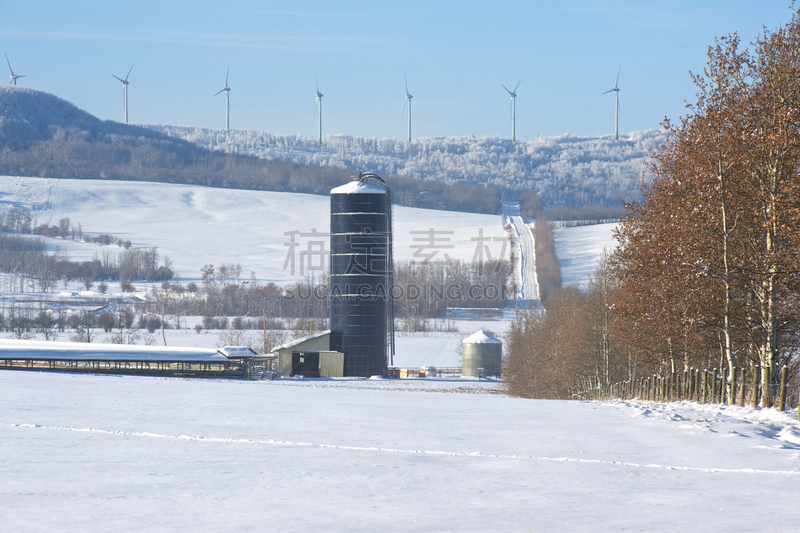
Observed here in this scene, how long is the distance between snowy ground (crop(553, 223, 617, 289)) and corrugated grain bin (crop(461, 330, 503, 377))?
52325mm

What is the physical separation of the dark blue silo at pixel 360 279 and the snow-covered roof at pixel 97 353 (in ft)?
28.5

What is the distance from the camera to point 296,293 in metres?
132

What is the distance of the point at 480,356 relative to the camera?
7412 centimetres

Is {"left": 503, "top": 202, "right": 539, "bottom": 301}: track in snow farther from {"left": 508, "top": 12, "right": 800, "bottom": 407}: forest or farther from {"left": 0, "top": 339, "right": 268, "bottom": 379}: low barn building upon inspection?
{"left": 508, "top": 12, "right": 800, "bottom": 407}: forest

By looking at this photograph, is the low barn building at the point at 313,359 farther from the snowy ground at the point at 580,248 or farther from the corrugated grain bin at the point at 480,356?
the snowy ground at the point at 580,248

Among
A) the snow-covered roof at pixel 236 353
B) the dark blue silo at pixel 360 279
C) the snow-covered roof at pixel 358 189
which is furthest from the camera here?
the snow-covered roof at pixel 358 189

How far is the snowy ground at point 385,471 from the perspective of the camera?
7.86m

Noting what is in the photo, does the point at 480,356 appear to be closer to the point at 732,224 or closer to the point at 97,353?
the point at 97,353

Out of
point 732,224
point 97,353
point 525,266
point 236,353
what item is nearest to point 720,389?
point 732,224

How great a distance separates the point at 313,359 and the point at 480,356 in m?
20.8

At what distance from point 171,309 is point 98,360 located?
81.5 metres

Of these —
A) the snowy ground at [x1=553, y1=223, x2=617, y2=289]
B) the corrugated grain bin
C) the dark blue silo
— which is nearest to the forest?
the dark blue silo

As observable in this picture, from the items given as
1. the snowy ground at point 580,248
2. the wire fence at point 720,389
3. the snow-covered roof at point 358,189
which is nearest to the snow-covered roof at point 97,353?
the snow-covered roof at point 358,189

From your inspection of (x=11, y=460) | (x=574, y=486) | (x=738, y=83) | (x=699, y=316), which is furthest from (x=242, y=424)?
(x=738, y=83)
